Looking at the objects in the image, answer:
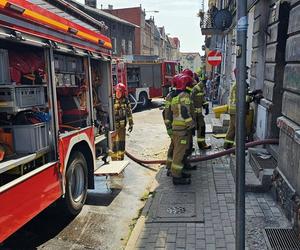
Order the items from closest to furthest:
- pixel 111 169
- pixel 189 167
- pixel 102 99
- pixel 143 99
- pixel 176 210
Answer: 1. pixel 176 210
2. pixel 111 169
3. pixel 189 167
4. pixel 102 99
5. pixel 143 99

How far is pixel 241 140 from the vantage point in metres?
2.48

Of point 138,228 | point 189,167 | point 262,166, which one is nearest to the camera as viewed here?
point 138,228

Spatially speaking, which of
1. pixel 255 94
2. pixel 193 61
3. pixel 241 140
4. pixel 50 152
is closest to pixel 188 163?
pixel 255 94

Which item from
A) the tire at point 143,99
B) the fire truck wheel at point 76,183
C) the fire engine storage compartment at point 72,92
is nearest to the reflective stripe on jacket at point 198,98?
the fire engine storage compartment at point 72,92

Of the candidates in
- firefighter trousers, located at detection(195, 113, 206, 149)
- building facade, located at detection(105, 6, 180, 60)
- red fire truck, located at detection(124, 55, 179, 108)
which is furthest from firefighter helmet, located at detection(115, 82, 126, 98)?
building facade, located at detection(105, 6, 180, 60)

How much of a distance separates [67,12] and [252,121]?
466 cm

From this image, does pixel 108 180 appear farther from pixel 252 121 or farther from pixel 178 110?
pixel 252 121

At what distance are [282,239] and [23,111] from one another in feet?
10.6

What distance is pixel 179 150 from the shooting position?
6285mm

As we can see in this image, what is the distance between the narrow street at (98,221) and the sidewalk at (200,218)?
331mm

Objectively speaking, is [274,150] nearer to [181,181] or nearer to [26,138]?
[181,181]

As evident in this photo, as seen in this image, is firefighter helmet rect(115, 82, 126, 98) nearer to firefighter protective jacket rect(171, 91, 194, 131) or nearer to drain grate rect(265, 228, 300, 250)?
firefighter protective jacket rect(171, 91, 194, 131)

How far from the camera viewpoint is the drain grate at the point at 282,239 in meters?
3.98

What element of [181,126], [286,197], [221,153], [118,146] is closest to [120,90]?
[118,146]
